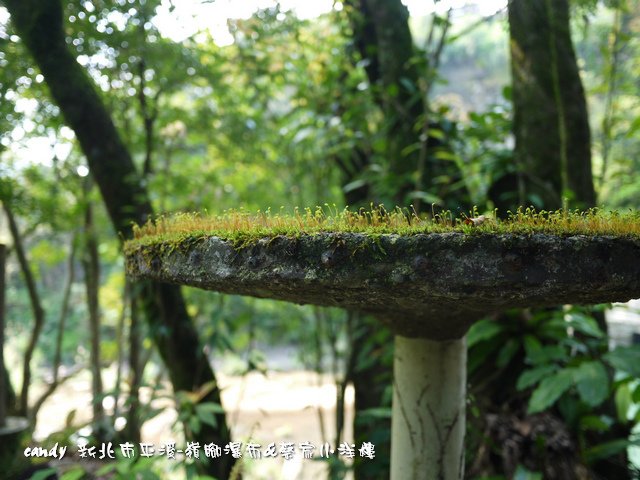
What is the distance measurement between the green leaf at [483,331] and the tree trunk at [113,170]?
1.41m

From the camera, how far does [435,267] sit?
1117 mm

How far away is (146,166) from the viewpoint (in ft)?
10.7

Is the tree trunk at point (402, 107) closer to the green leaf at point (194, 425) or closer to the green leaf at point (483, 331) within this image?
the green leaf at point (483, 331)

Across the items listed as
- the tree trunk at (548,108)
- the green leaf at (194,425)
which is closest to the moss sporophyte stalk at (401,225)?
the green leaf at (194,425)

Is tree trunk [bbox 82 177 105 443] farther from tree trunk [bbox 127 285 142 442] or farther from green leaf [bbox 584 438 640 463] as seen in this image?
green leaf [bbox 584 438 640 463]

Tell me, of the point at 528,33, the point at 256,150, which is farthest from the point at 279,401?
the point at 528,33

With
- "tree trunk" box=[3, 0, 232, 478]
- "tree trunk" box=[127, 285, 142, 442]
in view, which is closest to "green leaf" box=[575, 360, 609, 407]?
"tree trunk" box=[3, 0, 232, 478]

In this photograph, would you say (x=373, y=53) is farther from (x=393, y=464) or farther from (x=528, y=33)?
(x=393, y=464)

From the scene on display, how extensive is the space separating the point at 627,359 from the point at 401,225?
1.70 metres

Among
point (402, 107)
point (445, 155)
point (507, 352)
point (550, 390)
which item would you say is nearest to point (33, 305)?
point (402, 107)

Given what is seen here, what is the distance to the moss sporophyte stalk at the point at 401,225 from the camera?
3.79 ft

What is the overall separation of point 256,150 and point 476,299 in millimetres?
3650

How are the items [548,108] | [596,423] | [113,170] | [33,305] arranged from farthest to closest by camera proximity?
[33,305] < [548,108] < [113,170] < [596,423]

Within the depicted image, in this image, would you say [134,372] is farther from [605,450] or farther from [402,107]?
[605,450]
